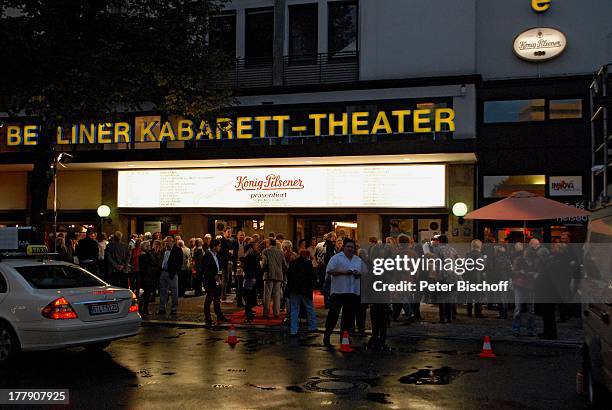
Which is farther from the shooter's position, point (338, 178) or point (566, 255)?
point (338, 178)

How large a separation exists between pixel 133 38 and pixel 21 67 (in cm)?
278

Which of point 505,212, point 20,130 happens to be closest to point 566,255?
point 505,212

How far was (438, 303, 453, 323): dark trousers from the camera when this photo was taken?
588 inches

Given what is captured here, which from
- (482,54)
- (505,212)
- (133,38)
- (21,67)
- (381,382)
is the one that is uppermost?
(482,54)

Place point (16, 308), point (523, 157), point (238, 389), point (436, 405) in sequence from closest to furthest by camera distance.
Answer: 1. point (436, 405)
2. point (238, 389)
3. point (16, 308)
4. point (523, 157)

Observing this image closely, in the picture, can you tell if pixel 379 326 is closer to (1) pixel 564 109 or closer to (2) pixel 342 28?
(1) pixel 564 109

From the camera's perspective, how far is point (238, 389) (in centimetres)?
820

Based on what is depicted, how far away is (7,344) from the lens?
31.2 feet

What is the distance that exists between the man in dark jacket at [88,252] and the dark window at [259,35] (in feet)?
32.2

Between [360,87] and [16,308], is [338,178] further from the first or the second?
[16,308]

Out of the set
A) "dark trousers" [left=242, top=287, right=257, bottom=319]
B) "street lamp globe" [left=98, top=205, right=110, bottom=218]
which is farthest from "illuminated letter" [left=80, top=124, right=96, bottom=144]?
"dark trousers" [left=242, top=287, right=257, bottom=319]

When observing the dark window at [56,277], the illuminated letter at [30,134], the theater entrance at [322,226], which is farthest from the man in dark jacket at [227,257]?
the illuminated letter at [30,134]

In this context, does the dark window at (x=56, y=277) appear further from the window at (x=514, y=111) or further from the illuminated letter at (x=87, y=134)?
the window at (x=514, y=111)

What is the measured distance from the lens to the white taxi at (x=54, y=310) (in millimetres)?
9352
